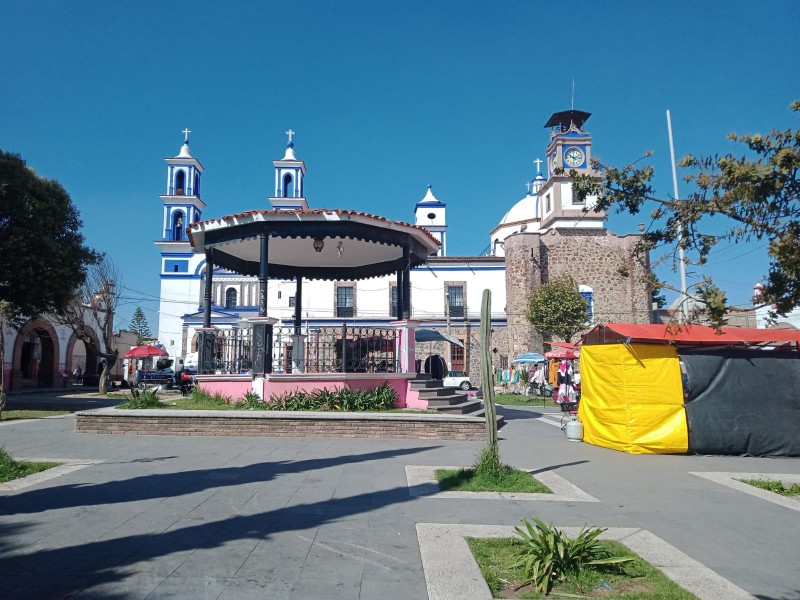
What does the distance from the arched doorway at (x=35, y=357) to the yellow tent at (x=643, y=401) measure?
29677mm

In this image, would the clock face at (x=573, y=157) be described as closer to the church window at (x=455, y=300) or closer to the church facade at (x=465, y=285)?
the church facade at (x=465, y=285)

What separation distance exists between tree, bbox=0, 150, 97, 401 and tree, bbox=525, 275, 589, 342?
24.3 m

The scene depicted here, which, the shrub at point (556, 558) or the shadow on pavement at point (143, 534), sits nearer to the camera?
the shadow on pavement at point (143, 534)

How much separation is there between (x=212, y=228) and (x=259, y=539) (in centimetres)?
978

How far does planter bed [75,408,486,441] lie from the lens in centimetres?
1099

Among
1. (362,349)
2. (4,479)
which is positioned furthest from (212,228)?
(4,479)

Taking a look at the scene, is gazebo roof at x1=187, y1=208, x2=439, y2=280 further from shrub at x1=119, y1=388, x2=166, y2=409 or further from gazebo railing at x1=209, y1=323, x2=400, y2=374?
shrub at x1=119, y1=388, x2=166, y2=409

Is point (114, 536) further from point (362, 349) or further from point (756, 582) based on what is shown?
point (362, 349)

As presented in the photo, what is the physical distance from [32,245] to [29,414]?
20.0ft

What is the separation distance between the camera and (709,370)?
10.9 m

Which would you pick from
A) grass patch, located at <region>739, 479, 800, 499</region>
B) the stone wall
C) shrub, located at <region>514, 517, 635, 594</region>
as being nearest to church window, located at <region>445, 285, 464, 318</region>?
the stone wall

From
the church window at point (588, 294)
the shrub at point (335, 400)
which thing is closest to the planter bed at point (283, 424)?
the shrub at point (335, 400)

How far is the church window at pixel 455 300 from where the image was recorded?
3976cm

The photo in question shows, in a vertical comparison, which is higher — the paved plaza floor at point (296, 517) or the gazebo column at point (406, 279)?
the gazebo column at point (406, 279)
